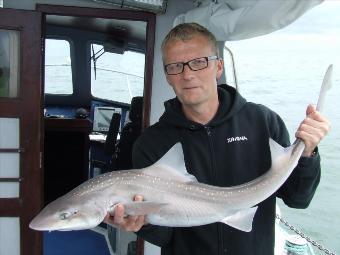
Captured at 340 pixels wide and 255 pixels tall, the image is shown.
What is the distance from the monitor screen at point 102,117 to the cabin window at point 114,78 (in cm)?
53

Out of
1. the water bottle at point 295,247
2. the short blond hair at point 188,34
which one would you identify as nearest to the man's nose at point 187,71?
the short blond hair at point 188,34

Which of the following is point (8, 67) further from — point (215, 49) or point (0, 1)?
point (215, 49)

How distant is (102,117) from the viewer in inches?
376

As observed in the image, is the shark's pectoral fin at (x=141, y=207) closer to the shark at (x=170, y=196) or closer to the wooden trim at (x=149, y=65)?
the shark at (x=170, y=196)

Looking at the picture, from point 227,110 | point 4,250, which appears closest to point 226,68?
point 227,110

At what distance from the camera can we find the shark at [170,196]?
6.15 ft

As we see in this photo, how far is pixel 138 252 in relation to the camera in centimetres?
479

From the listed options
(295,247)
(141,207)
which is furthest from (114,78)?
(141,207)

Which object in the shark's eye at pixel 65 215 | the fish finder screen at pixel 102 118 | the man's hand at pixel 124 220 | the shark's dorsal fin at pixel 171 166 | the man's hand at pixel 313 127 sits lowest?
the fish finder screen at pixel 102 118

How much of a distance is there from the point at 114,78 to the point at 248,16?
7580 millimetres

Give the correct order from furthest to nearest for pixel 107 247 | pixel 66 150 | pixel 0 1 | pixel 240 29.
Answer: pixel 66 150 < pixel 107 247 < pixel 0 1 < pixel 240 29

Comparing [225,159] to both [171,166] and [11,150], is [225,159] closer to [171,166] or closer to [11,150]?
[171,166]

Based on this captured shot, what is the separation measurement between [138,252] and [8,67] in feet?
7.40

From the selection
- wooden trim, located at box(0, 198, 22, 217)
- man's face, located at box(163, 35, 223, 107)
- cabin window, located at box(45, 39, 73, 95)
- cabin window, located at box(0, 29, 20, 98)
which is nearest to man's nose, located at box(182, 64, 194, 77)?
man's face, located at box(163, 35, 223, 107)
